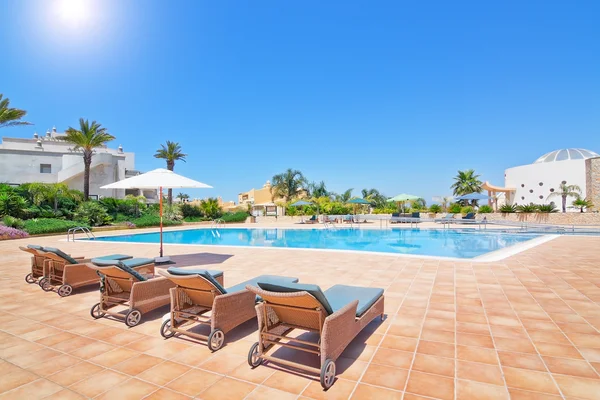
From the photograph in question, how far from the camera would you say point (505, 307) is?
4188 millimetres

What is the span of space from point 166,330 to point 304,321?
5.79ft

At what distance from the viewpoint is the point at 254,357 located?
9.01 ft

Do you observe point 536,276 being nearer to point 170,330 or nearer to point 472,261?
point 472,261

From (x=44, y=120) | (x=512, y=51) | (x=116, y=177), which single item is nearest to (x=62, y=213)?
→ (x=116, y=177)

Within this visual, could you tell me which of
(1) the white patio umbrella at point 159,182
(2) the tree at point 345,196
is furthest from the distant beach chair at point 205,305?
(2) the tree at point 345,196

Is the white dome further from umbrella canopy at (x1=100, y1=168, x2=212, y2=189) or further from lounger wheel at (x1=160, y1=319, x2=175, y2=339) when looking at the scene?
lounger wheel at (x1=160, y1=319, x2=175, y2=339)

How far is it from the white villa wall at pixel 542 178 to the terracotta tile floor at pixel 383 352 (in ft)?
118

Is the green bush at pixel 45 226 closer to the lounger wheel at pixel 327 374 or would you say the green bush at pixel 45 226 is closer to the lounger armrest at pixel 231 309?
the lounger armrest at pixel 231 309

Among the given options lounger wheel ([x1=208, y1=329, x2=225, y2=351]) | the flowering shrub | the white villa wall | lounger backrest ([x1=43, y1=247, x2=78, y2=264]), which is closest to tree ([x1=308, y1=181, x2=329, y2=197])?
the white villa wall

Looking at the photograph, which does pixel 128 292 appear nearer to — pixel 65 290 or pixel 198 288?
pixel 198 288

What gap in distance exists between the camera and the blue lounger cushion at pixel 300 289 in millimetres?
2445

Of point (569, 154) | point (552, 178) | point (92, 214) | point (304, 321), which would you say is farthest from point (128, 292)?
point (569, 154)

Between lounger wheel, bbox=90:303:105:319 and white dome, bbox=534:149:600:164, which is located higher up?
white dome, bbox=534:149:600:164

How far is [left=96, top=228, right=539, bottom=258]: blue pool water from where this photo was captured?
40.9ft
